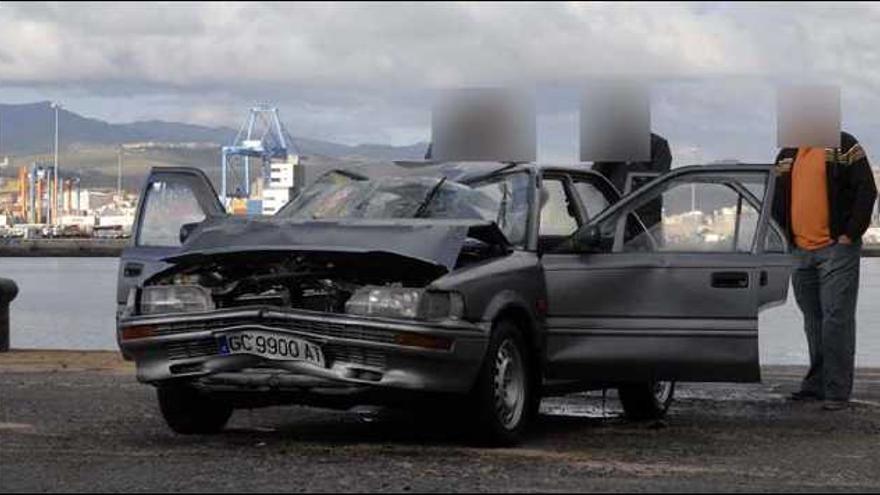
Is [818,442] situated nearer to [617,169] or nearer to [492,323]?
[492,323]

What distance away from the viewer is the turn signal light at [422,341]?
7672 millimetres

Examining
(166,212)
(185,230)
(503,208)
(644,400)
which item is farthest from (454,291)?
(166,212)

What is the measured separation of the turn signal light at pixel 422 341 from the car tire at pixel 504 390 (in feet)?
1.02

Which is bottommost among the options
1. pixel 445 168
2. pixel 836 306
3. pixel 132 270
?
pixel 836 306

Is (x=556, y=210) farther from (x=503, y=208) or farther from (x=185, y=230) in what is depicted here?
(x=185, y=230)

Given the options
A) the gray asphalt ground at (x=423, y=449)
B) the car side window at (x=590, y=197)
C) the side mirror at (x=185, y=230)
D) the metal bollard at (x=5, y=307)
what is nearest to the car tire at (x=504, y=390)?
the gray asphalt ground at (x=423, y=449)

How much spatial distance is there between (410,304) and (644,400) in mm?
2847

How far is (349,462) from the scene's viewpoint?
7453 mm

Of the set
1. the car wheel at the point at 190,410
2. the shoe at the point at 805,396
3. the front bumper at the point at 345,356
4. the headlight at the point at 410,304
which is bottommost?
the shoe at the point at 805,396

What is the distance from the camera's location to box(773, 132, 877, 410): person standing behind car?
33.6 ft

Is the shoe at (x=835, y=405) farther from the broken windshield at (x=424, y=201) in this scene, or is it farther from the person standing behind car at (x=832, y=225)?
the broken windshield at (x=424, y=201)

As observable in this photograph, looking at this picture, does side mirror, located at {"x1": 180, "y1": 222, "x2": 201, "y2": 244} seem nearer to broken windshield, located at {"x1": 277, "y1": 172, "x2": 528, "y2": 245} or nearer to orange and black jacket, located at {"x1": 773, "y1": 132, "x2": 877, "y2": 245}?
broken windshield, located at {"x1": 277, "y1": 172, "x2": 528, "y2": 245}

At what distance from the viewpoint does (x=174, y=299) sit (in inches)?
319

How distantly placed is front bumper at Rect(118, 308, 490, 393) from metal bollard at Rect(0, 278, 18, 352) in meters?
8.24
